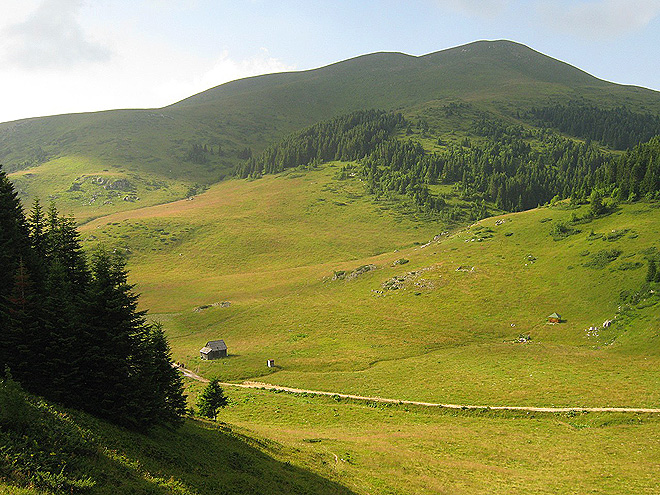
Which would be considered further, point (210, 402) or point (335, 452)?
point (210, 402)

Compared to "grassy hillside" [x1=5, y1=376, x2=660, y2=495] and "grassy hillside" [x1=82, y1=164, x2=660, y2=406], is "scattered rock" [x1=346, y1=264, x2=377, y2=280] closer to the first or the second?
"grassy hillside" [x1=82, y1=164, x2=660, y2=406]

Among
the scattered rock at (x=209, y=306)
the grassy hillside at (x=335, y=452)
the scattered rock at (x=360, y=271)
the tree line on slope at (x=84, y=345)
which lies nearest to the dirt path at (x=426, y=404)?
the grassy hillside at (x=335, y=452)

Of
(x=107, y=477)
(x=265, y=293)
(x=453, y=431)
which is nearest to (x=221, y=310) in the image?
(x=265, y=293)

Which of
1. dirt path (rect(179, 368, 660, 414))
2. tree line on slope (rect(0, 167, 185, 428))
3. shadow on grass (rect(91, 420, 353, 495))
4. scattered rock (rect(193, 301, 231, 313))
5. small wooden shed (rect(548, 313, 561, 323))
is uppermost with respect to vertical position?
tree line on slope (rect(0, 167, 185, 428))

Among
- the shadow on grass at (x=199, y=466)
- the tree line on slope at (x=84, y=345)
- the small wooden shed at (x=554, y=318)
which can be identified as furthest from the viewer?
the small wooden shed at (x=554, y=318)

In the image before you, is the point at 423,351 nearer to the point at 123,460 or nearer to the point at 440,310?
the point at 440,310

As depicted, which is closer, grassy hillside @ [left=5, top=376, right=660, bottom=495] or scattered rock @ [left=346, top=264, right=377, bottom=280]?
grassy hillside @ [left=5, top=376, right=660, bottom=495]

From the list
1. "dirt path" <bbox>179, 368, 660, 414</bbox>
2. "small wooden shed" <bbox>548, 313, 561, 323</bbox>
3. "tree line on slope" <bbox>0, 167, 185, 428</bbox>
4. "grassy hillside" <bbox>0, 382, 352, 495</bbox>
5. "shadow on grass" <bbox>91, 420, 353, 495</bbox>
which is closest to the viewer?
"grassy hillside" <bbox>0, 382, 352, 495</bbox>

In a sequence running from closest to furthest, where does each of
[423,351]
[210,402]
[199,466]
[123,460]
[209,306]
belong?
[123,460]
[199,466]
[210,402]
[423,351]
[209,306]

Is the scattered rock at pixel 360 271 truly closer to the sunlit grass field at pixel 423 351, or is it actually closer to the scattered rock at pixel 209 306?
the sunlit grass field at pixel 423 351

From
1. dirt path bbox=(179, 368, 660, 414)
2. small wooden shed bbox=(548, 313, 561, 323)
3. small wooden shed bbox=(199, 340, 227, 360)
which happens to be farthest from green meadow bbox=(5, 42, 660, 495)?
small wooden shed bbox=(199, 340, 227, 360)

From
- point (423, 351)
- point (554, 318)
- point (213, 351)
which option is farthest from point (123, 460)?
point (554, 318)

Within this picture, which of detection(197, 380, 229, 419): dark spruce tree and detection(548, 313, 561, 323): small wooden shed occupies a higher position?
detection(197, 380, 229, 419): dark spruce tree

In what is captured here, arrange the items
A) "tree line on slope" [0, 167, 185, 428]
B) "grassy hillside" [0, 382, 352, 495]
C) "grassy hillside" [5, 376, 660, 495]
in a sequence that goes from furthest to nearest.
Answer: "tree line on slope" [0, 167, 185, 428], "grassy hillside" [5, 376, 660, 495], "grassy hillside" [0, 382, 352, 495]
